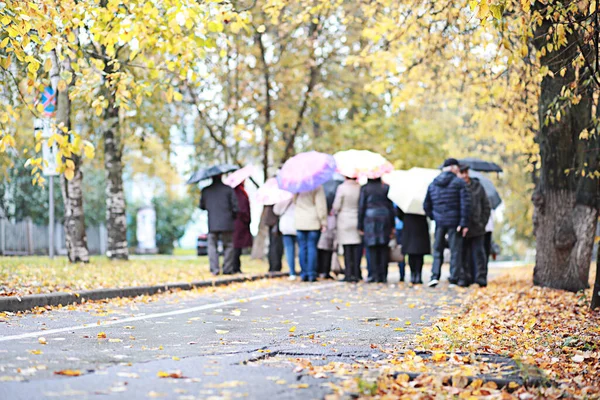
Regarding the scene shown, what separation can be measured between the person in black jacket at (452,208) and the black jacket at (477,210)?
0.72 ft

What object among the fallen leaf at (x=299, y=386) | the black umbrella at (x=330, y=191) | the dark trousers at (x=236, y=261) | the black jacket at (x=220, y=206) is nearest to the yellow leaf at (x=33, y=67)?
the fallen leaf at (x=299, y=386)

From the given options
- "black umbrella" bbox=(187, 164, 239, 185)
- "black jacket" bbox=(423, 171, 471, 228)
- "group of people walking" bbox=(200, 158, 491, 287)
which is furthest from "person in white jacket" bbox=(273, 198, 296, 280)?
"black jacket" bbox=(423, 171, 471, 228)

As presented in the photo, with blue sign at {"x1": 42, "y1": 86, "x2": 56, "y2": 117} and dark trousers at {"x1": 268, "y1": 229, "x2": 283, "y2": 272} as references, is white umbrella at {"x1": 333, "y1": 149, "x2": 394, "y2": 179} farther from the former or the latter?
blue sign at {"x1": 42, "y1": 86, "x2": 56, "y2": 117}

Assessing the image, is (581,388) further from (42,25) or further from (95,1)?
(95,1)

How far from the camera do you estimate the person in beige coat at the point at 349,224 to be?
18438mm

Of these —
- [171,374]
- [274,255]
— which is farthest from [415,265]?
[171,374]

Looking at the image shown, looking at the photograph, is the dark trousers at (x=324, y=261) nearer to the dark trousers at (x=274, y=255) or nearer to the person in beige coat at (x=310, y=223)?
the person in beige coat at (x=310, y=223)

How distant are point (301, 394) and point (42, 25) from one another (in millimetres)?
6949

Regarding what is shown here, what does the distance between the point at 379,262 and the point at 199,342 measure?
10629mm

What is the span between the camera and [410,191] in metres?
18.2

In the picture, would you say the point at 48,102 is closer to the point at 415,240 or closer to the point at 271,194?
the point at 271,194

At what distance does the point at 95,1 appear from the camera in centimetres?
1437

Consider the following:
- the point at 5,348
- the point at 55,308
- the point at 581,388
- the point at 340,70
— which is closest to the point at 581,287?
the point at 55,308

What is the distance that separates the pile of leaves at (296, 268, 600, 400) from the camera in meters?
6.09
